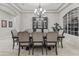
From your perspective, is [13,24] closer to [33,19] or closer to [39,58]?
[33,19]

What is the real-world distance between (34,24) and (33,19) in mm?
381

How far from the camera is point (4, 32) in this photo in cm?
760

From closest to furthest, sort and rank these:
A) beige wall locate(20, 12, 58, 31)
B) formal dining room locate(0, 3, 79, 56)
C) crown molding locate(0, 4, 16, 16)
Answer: formal dining room locate(0, 3, 79, 56) → crown molding locate(0, 4, 16, 16) → beige wall locate(20, 12, 58, 31)

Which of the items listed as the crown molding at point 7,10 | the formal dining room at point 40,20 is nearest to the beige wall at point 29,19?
the formal dining room at point 40,20

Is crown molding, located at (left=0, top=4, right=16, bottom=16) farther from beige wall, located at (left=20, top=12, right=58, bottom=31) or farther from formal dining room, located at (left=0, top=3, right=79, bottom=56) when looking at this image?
beige wall, located at (left=20, top=12, right=58, bottom=31)

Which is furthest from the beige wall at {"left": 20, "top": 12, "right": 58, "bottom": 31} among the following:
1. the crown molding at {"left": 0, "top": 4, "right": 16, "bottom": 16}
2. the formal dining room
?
the crown molding at {"left": 0, "top": 4, "right": 16, "bottom": 16}

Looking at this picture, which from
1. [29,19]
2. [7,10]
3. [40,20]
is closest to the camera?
[7,10]

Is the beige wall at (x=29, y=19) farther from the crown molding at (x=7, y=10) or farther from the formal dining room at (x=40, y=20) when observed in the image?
the crown molding at (x=7, y=10)

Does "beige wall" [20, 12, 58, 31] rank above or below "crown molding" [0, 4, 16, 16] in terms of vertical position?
below

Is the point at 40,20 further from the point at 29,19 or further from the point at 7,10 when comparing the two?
the point at 7,10

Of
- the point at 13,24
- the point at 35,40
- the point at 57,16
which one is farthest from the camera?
the point at 57,16

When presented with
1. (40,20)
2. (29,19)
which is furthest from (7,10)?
(40,20)

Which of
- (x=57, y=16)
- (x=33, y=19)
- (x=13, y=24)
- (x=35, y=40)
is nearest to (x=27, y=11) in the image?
(x=33, y=19)

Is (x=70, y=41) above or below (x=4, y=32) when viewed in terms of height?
below
